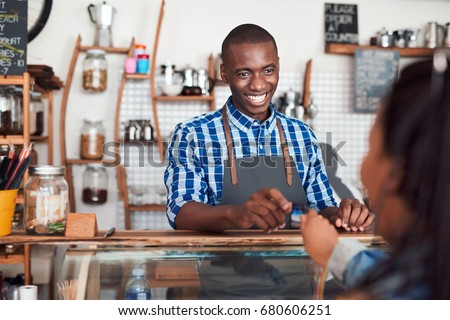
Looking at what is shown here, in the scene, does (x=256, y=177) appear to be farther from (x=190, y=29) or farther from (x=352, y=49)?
(x=352, y=49)

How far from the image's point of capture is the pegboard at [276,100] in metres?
4.48

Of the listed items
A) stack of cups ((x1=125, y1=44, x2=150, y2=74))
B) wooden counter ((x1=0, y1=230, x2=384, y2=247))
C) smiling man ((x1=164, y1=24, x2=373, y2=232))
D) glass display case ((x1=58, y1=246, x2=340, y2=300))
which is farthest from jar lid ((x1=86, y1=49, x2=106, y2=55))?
glass display case ((x1=58, y1=246, x2=340, y2=300))

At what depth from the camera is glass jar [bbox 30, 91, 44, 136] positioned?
397cm

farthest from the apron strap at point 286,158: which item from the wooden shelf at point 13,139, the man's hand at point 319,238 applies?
the wooden shelf at point 13,139

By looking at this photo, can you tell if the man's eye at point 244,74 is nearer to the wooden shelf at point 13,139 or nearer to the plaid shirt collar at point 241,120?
the plaid shirt collar at point 241,120

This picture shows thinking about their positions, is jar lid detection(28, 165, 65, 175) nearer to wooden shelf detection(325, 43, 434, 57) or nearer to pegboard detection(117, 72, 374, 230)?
pegboard detection(117, 72, 374, 230)

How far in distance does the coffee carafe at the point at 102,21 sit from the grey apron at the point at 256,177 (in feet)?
8.08

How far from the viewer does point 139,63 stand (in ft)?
14.0

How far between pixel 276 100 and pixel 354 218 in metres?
3.01

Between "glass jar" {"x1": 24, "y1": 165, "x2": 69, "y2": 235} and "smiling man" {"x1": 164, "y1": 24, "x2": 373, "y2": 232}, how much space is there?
407 mm

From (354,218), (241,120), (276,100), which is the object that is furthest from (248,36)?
(276,100)

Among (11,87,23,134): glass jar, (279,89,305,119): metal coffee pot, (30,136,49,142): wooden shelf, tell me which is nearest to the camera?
(11,87,23,134): glass jar
